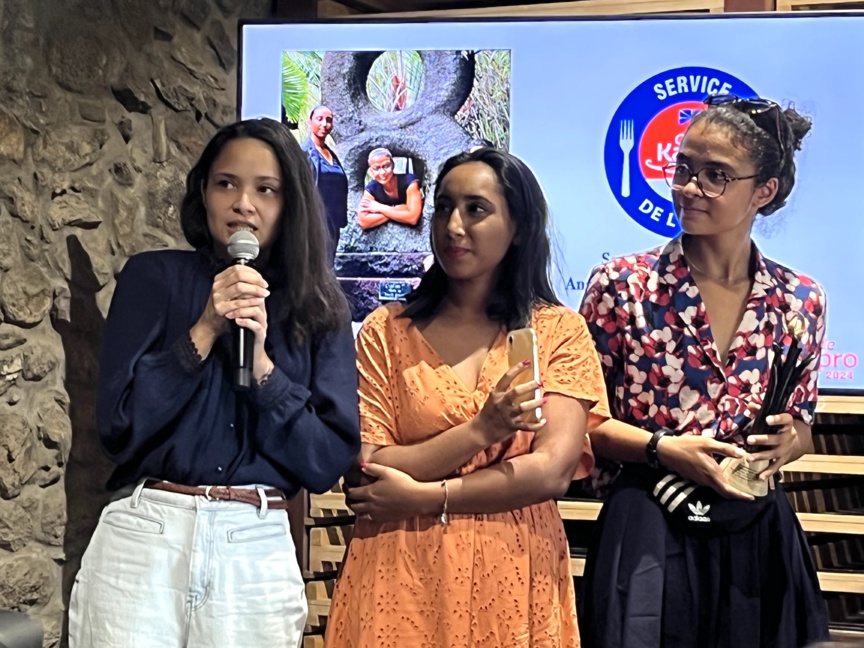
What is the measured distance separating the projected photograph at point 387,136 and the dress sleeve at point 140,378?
43.2 inches

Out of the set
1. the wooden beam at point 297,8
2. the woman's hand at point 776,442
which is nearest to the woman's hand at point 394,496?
the woman's hand at point 776,442

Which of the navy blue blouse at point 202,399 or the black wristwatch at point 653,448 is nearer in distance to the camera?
the navy blue blouse at point 202,399

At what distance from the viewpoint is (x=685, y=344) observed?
7.49ft

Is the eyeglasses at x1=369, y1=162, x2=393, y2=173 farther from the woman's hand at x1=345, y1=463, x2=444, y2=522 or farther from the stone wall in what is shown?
the woman's hand at x1=345, y1=463, x2=444, y2=522

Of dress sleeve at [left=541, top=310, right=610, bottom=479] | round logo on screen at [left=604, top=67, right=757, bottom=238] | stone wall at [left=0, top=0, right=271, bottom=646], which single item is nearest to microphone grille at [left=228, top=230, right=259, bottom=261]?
dress sleeve at [left=541, top=310, right=610, bottom=479]

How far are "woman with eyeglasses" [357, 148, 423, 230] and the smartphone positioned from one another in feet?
3.67

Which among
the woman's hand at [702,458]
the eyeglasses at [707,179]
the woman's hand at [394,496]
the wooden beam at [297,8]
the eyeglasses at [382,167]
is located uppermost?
the wooden beam at [297,8]

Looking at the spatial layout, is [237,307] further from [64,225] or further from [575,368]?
[64,225]

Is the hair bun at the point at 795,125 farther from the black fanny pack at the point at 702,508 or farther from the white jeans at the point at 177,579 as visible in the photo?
the white jeans at the point at 177,579

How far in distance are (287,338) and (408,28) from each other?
1308 millimetres

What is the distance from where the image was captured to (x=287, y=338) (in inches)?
87.9

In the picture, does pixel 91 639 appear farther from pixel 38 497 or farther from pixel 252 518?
pixel 38 497

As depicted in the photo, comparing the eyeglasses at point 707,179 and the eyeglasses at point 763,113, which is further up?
the eyeglasses at point 763,113

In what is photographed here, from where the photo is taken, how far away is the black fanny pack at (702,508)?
2232 millimetres
